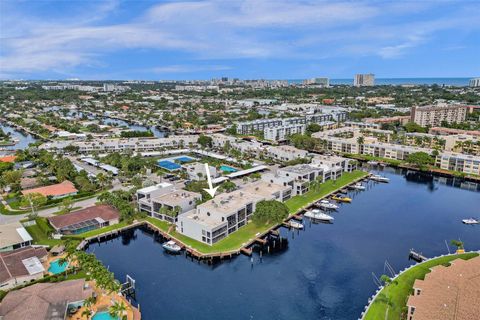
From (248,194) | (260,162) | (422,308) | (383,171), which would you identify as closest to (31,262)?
(248,194)

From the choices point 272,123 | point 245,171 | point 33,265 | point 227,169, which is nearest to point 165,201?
point 33,265

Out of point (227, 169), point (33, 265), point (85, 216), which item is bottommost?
point (33, 265)

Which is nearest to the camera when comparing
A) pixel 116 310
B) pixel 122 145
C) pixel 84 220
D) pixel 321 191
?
pixel 116 310

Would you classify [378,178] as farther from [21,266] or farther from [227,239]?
[21,266]

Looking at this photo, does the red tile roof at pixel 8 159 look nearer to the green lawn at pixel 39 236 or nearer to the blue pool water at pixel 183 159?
the blue pool water at pixel 183 159

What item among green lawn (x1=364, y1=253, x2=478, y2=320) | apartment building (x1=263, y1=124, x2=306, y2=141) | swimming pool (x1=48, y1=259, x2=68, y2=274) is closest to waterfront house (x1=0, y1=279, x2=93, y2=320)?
swimming pool (x1=48, y1=259, x2=68, y2=274)

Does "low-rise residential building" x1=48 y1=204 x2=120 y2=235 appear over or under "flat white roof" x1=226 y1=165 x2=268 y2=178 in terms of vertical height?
under

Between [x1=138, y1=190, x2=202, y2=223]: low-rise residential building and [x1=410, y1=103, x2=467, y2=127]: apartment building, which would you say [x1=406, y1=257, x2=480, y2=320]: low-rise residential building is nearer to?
[x1=138, y1=190, x2=202, y2=223]: low-rise residential building
